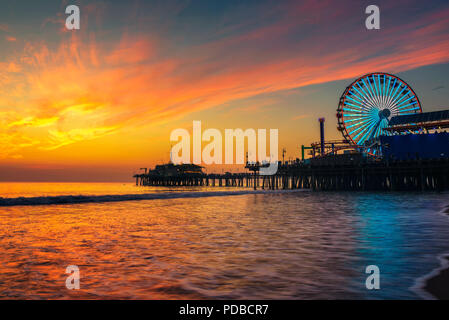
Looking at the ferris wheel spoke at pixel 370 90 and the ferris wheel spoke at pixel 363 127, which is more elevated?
the ferris wheel spoke at pixel 370 90

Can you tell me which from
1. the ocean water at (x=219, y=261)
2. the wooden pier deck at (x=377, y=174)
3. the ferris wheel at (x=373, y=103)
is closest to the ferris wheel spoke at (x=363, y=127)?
the ferris wheel at (x=373, y=103)

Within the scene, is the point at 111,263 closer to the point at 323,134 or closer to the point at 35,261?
the point at 35,261

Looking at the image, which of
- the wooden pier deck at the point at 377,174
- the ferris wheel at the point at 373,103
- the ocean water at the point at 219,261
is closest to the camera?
the ocean water at the point at 219,261

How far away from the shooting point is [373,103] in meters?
81.3

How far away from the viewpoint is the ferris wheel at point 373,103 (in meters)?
80.6

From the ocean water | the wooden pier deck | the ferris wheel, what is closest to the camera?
the ocean water

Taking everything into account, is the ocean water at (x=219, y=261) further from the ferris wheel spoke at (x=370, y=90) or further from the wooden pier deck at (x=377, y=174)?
the ferris wheel spoke at (x=370, y=90)

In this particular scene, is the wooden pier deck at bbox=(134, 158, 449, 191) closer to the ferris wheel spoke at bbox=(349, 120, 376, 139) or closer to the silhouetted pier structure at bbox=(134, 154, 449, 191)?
the silhouetted pier structure at bbox=(134, 154, 449, 191)

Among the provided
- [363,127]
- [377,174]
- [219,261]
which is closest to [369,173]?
[377,174]

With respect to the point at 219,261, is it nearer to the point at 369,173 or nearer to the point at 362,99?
the point at 369,173

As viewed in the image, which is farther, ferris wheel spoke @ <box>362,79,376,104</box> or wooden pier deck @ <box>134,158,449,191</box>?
ferris wheel spoke @ <box>362,79,376,104</box>

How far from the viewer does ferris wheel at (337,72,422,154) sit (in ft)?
Result: 264

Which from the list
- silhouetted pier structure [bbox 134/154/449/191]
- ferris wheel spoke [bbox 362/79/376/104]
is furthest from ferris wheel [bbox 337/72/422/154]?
silhouetted pier structure [bbox 134/154/449/191]
